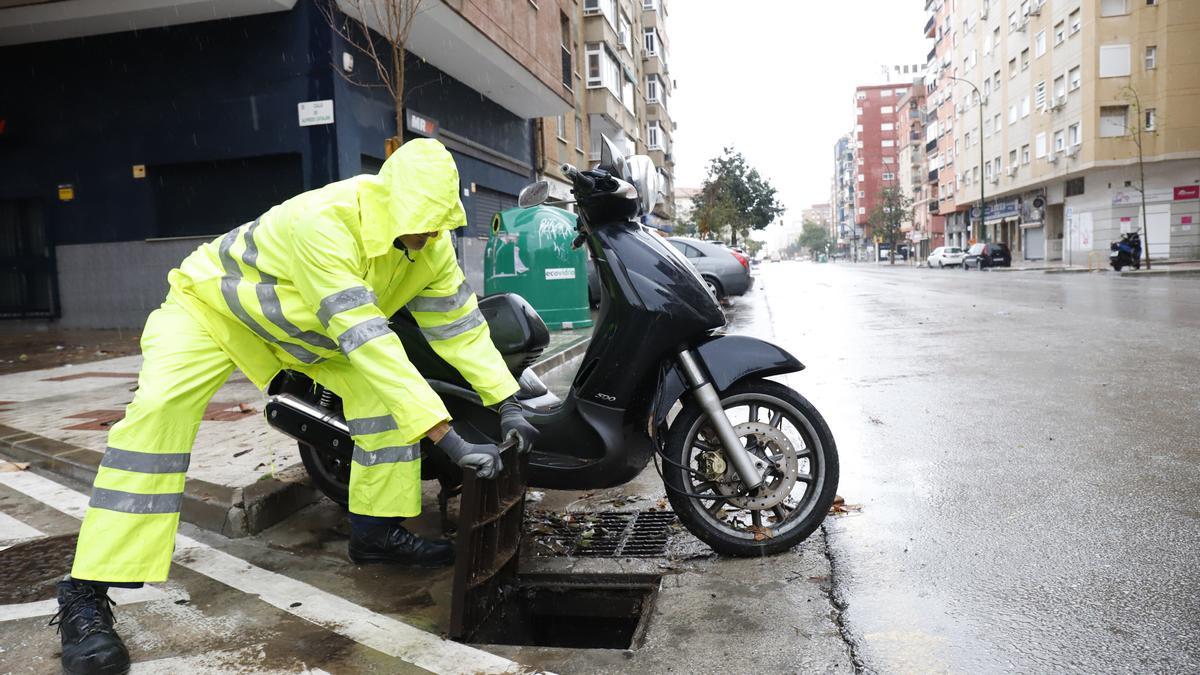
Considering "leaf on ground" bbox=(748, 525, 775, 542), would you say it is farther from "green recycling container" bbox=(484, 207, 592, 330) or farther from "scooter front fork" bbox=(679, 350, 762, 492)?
"green recycling container" bbox=(484, 207, 592, 330)

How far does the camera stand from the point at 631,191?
3318mm

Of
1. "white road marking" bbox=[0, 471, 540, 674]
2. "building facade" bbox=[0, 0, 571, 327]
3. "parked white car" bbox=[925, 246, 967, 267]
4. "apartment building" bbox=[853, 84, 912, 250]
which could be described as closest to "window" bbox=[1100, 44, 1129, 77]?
"parked white car" bbox=[925, 246, 967, 267]

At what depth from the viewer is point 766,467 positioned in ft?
10.6

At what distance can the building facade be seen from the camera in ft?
40.0

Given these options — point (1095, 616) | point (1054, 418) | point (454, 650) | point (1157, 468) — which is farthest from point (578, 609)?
point (1054, 418)

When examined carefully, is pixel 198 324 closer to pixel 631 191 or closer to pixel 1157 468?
pixel 631 191

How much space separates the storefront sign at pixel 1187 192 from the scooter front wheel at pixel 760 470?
44.8 m

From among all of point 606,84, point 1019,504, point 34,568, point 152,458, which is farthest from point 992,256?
point 152,458

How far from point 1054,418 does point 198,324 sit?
498 cm

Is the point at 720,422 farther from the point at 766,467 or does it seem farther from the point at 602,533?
the point at 602,533

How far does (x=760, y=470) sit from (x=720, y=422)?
0.82ft

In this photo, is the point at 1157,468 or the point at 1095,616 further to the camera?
the point at 1157,468

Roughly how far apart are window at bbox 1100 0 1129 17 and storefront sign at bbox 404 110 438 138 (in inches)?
1468

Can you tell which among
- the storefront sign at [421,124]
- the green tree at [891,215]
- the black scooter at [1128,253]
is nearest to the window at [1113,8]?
the black scooter at [1128,253]
